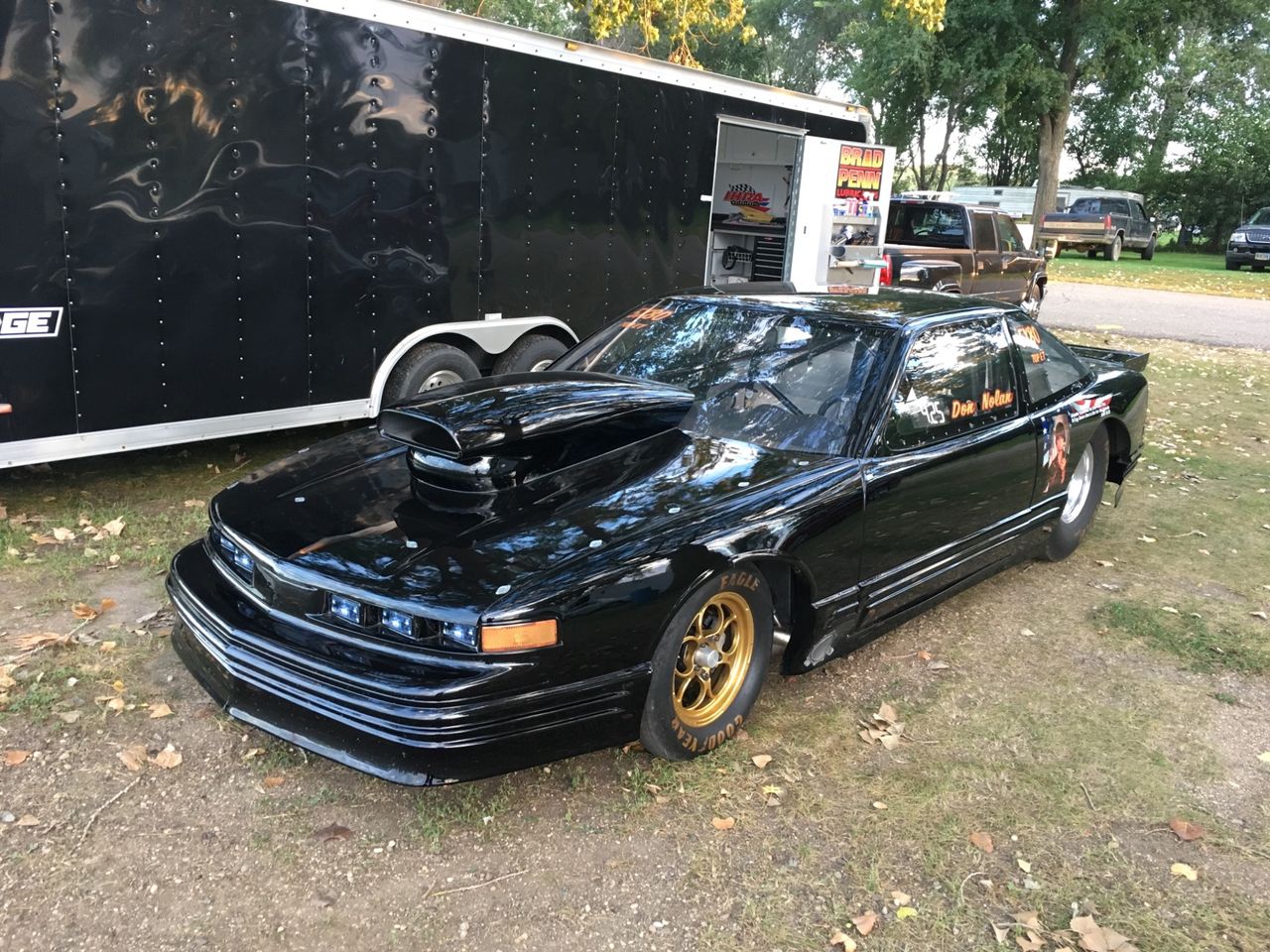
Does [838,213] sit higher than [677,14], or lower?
lower

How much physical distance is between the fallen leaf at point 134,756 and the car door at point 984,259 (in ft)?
38.3

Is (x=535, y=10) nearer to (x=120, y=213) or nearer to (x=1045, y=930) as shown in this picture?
(x=120, y=213)

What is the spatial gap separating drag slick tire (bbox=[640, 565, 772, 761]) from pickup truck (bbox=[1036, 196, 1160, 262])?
30.7 m

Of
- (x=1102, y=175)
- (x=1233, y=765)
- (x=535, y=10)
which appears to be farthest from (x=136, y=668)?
(x=1102, y=175)

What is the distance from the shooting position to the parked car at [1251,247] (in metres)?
29.7

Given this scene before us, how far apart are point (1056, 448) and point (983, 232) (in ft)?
31.2

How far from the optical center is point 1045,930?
267 cm

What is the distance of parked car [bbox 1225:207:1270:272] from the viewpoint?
2970 cm

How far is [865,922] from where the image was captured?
2662 millimetres

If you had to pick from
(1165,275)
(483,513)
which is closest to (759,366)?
(483,513)

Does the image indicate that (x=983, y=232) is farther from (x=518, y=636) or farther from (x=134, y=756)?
(x=134, y=756)

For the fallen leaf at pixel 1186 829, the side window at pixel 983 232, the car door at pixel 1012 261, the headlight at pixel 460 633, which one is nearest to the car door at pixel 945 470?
the fallen leaf at pixel 1186 829

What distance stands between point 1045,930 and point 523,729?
150cm

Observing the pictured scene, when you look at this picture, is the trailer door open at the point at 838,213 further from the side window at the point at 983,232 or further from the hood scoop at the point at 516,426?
the hood scoop at the point at 516,426
